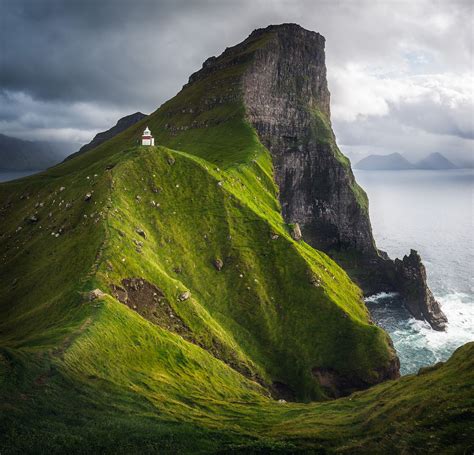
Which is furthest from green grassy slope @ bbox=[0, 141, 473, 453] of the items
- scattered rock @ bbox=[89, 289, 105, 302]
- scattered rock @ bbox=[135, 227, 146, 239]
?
scattered rock @ bbox=[89, 289, 105, 302]

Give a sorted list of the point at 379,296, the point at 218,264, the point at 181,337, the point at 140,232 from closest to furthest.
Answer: the point at 181,337
the point at 140,232
the point at 218,264
the point at 379,296

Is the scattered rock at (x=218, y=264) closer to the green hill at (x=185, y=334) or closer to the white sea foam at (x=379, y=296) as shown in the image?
the green hill at (x=185, y=334)

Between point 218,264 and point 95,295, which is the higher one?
point 95,295

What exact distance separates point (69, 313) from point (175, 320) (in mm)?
23383

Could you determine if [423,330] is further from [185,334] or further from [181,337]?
[181,337]

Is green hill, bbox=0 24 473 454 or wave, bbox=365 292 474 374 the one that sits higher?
green hill, bbox=0 24 473 454

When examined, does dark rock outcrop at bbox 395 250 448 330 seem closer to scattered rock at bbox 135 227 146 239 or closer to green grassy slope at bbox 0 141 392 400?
green grassy slope at bbox 0 141 392 400

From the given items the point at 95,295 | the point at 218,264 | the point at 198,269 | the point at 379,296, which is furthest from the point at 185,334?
the point at 379,296

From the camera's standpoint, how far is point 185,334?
267ft

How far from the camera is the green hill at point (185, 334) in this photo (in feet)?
144

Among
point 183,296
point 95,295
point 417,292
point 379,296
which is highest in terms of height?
point 95,295

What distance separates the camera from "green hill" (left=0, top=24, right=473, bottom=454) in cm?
4388

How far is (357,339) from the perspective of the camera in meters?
102

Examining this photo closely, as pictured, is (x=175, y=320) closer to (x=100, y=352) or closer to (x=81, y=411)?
(x=100, y=352)
